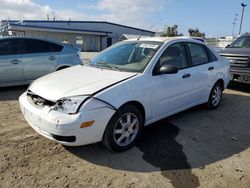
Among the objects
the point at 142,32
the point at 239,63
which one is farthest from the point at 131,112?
the point at 142,32

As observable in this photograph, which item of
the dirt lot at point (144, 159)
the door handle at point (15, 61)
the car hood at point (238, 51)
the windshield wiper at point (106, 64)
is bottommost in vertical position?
the dirt lot at point (144, 159)

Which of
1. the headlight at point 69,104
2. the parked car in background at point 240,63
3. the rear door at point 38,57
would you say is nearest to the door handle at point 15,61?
the rear door at point 38,57

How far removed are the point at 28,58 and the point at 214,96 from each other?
16.6 ft

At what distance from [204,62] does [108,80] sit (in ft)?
8.54

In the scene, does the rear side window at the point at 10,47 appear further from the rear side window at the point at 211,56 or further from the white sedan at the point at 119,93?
the rear side window at the point at 211,56

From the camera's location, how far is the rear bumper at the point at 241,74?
7.37 m

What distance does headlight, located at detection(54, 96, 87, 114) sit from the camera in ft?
9.98

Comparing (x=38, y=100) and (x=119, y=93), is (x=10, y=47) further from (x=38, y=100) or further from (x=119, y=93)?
(x=119, y=93)

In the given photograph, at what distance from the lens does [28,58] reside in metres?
6.93

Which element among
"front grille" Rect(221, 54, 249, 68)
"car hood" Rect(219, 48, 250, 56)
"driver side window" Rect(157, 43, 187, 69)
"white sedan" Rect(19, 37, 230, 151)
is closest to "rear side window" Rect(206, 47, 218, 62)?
"white sedan" Rect(19, 37, 230, 151)

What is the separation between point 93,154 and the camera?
3.54m

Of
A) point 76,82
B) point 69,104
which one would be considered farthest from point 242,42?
point 69,104

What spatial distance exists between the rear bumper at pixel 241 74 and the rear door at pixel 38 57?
5.48m

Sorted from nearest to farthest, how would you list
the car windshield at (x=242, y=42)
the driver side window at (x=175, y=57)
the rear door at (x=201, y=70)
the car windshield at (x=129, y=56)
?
the car windshield at (x=129, y=56), the driver side window at (x=175, y=57), the rear door at (x=201, y=70), the car windshield at (x=242, y=42)
